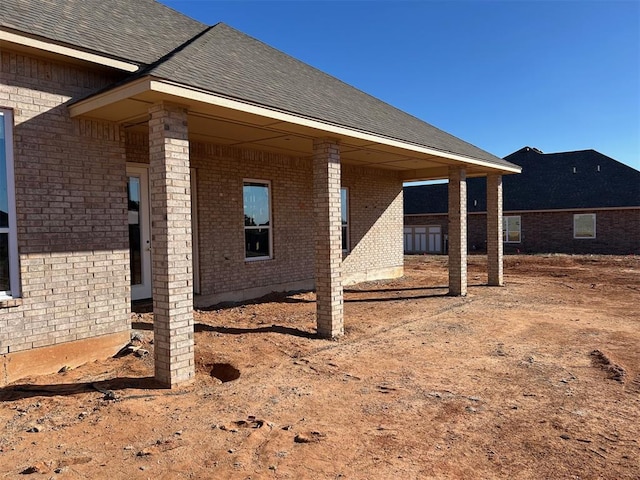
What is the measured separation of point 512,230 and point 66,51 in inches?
1177

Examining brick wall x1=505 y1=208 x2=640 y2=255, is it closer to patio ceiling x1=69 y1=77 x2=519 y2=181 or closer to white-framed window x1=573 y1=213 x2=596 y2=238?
white-framed window x1=573 y1=213 x2=596 y2=238

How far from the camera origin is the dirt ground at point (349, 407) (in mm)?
3770

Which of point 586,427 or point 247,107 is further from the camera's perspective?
point 247,107

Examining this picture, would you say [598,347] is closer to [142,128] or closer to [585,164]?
[142,128]

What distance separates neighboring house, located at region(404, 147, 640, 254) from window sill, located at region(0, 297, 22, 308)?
95.1ft

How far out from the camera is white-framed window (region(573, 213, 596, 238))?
91.5 feet

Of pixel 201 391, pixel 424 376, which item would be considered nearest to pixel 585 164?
pixel 424 376

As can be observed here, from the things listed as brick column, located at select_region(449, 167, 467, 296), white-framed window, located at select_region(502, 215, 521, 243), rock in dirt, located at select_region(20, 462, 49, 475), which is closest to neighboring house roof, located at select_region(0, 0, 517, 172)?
brick column, located at select_region(449, 167, 467, 296)

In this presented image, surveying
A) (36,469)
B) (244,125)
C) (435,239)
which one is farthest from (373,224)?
(435,239)

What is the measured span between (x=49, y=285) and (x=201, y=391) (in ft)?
8.05

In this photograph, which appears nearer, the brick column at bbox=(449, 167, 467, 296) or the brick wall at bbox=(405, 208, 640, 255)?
the brick column at bbox=(449, 167, 467, 296)

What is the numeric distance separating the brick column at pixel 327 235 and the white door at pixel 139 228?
11.1ft

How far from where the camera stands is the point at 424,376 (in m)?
6.03

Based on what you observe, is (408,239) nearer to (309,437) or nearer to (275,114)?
(275,114)
